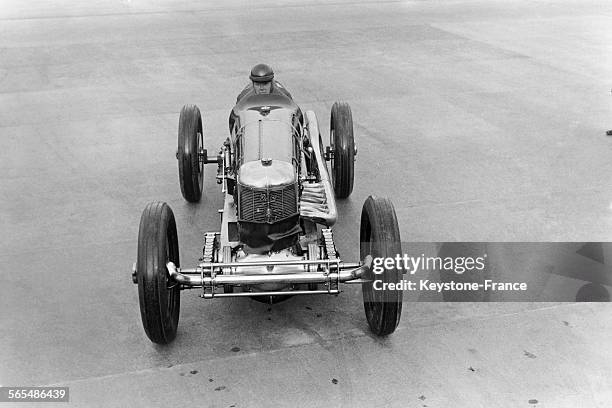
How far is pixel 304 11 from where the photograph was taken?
18984 millimetres

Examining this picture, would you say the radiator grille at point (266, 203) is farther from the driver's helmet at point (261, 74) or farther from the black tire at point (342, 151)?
the driver's helmet at point (261, 74)

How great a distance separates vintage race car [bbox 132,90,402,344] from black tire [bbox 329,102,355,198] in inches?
39.2

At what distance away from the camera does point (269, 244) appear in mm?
4996

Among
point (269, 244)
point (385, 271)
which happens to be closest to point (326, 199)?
point (269, 244)

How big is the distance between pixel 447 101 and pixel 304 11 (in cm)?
926

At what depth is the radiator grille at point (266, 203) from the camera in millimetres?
4868

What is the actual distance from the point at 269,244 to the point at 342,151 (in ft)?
7.09

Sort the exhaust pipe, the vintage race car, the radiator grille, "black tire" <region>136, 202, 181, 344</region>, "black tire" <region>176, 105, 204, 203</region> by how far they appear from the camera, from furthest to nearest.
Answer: "black tire" <region>176, 105, 204, 203</region>
the exhaust pipe
the radiator grille
the vintage race car
"black tire" <region>136, 202, 181, 344</region>

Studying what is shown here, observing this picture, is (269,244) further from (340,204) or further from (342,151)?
(340,204)


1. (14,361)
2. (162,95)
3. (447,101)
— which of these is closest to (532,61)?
(447,101)

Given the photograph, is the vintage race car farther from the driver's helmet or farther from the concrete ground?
the driver's helmet

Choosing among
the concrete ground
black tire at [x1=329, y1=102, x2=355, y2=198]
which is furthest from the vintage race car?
black tire at [x1=329, y1=102, x2=355, y2=198]

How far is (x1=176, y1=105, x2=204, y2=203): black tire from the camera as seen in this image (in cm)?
688

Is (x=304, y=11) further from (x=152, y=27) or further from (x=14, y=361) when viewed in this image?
(x=14, y=361)
